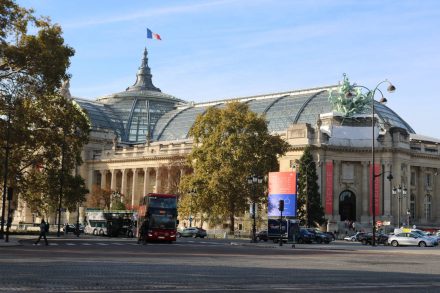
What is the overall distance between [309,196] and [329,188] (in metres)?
11.5

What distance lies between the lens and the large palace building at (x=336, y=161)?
119 m

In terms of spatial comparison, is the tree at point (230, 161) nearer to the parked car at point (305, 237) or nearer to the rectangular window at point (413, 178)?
the parked car at point (305, 237)

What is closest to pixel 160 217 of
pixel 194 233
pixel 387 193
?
pixel 194 233


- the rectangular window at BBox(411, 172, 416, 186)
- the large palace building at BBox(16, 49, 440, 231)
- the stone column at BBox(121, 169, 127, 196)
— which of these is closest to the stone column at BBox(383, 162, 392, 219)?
the large palace building at BBox(16, 49, 440, 231)

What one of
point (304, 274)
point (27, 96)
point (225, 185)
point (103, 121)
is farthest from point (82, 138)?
point (103, 121)

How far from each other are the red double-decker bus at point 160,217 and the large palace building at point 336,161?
1670 inches

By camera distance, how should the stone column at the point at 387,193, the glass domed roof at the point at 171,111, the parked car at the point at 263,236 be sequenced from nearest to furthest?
the parked car at the point at 263,236 < the stone column at the point at 387,193 < the glass domed roof at the point at 171,111

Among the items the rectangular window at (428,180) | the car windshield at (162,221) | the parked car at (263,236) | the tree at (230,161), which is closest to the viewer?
the car windshield at (162,221)

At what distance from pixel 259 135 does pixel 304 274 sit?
223 ft

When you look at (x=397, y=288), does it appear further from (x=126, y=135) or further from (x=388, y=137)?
(x=126, y=135)

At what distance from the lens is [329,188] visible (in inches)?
4663

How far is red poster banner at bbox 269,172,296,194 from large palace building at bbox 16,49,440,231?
101 feet

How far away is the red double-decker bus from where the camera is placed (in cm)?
6312

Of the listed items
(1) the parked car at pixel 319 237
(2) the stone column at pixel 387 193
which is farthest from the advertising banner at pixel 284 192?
(2) the stone column at pixel 387 193
